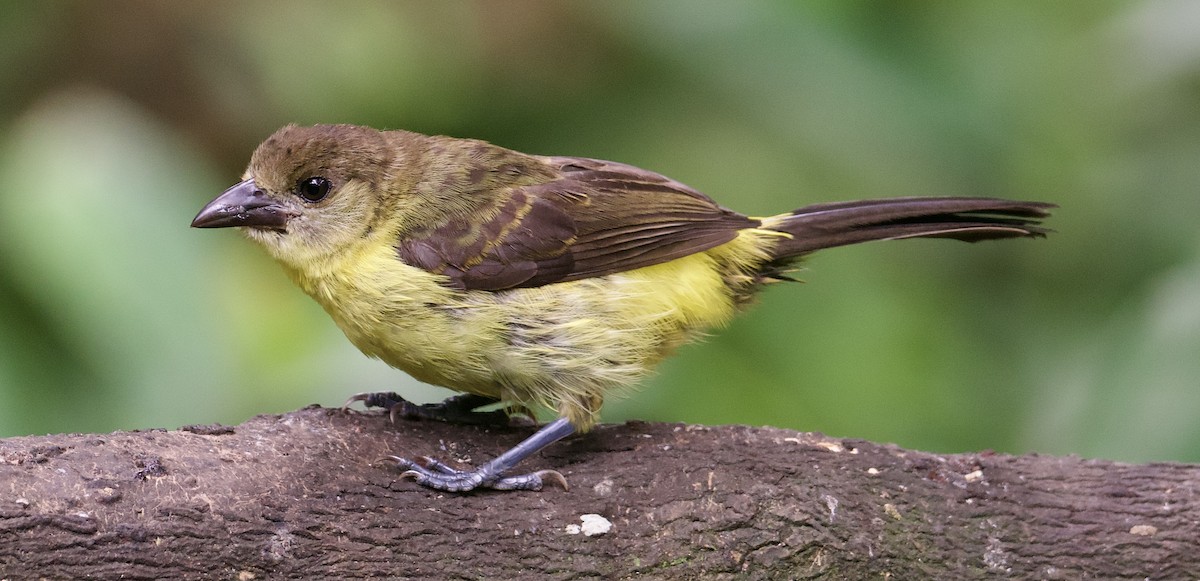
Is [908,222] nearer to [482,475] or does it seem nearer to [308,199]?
[482,475]

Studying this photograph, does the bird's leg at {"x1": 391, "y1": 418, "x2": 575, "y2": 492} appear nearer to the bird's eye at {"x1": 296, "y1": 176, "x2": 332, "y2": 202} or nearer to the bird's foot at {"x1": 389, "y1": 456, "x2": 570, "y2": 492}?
the bird's foot at {"x1": 389, "y1": 456, "x2": 570, "y2": 492}

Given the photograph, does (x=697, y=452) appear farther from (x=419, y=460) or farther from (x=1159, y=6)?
(x=1159, y=6)

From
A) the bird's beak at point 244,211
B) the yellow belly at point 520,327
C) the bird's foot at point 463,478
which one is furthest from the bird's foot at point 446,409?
the bird's beak at point 244,211

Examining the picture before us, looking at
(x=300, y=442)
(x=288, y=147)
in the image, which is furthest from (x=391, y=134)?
(x=300, y=442)

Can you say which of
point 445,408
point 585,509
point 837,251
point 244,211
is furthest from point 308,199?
point 837,251

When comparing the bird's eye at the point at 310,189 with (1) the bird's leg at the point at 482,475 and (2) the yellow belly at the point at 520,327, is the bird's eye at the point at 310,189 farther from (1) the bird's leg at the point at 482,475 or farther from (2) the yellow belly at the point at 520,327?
(1) the bird's leg at the point at 482,475

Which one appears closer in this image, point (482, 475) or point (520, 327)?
point (482, 475)
